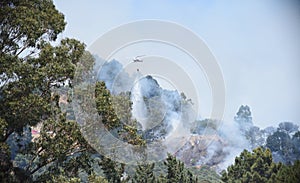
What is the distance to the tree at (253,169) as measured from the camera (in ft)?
37.6

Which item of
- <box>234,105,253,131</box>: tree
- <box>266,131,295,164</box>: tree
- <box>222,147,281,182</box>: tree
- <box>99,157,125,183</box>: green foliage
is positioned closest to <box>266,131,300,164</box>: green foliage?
<box>266,131,295,164</box>: tree

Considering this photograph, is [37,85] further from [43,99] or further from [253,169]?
[253,169]

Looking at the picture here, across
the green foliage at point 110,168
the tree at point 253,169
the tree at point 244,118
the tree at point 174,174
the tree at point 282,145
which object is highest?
the tree at point 244,118

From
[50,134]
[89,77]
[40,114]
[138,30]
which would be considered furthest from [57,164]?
[138,30]

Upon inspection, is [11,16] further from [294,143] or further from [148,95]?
[294,143]

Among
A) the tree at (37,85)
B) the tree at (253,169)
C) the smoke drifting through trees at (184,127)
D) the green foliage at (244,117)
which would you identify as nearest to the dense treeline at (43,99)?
the tree at (37,85)

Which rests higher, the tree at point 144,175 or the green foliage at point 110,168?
the tree at point 144,175

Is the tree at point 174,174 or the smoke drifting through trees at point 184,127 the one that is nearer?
the smoke drifting through trees at point 184,127

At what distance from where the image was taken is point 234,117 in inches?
977

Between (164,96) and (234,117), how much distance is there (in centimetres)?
1548

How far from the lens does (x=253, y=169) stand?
38.4ft

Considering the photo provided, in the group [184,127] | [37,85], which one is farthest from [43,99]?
[184,127]

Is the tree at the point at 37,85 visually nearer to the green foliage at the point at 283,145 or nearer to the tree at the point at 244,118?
the green foliage at the point at 283,145

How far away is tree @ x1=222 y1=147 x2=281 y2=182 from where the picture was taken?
11.5m
